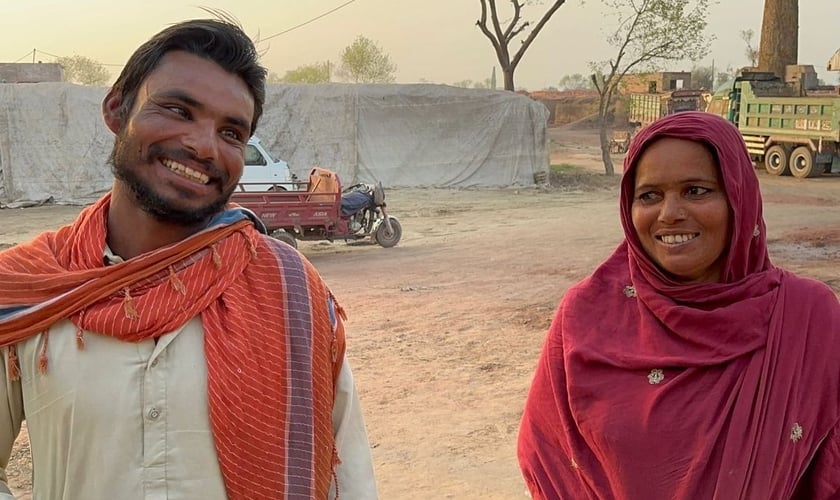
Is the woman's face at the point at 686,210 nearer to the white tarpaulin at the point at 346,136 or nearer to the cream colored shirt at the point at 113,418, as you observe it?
the cream colored shirt at the point at 113,418

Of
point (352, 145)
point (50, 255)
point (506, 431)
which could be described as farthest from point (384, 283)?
point (352, 145)

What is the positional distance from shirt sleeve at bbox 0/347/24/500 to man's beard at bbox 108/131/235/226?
1.19 ft

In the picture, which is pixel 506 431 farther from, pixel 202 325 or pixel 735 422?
pixel 202 325

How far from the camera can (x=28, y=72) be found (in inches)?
882

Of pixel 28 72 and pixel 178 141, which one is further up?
pixel 28 72

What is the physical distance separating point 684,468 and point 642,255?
522 mm

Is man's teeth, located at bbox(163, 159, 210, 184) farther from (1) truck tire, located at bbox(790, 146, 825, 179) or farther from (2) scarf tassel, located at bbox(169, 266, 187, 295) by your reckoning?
(1) truck tire, located at bbox(790, 146, 825, 179)

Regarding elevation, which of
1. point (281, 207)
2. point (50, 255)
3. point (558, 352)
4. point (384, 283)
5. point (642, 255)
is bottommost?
point (384, 283)

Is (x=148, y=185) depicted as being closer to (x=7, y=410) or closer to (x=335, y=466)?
(x=7, y=410)

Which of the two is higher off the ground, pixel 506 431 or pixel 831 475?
pixel 831 475

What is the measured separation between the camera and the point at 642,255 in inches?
79.2

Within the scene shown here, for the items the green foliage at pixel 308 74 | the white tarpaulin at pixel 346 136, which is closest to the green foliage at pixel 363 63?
the green foliage at pixel 308 74

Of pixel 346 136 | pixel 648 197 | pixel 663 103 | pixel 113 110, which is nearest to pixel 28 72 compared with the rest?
pixel 346 136

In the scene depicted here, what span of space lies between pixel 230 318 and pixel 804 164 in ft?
65.9
